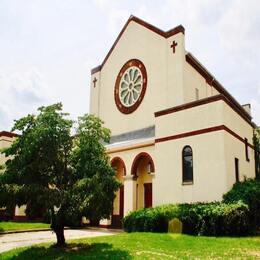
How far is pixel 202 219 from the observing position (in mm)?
15789

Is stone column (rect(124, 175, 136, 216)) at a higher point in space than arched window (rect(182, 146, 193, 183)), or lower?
lower

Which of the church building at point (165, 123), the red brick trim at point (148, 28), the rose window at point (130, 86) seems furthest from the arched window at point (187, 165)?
the red brick trim at point (148, 28)

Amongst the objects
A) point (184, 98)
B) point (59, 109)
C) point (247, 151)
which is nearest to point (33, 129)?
point (59, 109)

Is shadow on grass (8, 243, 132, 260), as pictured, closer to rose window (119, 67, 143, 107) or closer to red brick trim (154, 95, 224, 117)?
red brick trim (154, 95, 224, 117)

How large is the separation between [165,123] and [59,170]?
9607 mm

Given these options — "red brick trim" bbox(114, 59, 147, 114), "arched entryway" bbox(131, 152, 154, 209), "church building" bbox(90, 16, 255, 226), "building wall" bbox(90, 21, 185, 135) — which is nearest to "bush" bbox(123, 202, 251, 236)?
"church building" bbox(90, 16, 255, 226)

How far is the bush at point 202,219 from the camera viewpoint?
15.2 m

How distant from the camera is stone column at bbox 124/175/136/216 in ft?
75.4

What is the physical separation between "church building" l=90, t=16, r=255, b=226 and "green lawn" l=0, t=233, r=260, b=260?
16.7ft

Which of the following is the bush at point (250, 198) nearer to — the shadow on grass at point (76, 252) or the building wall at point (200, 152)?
the building wall at point (200, 152)

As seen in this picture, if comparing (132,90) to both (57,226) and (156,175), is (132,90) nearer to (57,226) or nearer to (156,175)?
(156,175)

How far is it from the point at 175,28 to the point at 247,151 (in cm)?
966

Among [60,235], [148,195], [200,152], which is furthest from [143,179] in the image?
[60,235]

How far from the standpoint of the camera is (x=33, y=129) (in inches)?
512
